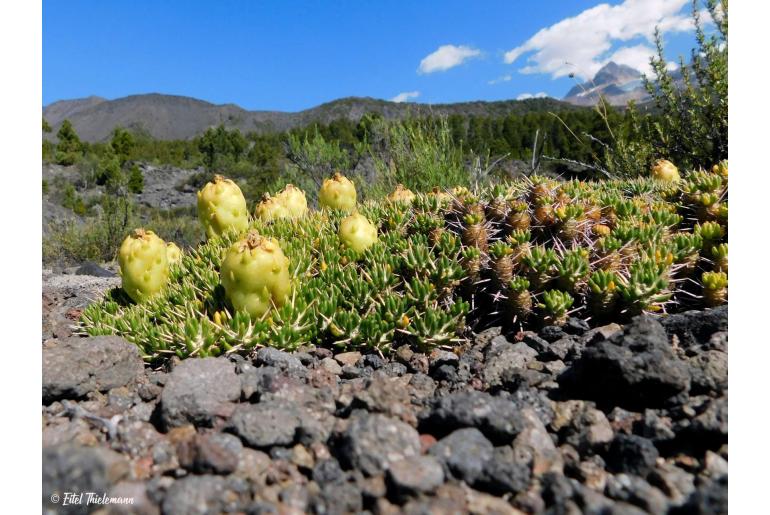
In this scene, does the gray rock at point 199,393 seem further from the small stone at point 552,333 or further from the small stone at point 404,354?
the small stone at point 552,333

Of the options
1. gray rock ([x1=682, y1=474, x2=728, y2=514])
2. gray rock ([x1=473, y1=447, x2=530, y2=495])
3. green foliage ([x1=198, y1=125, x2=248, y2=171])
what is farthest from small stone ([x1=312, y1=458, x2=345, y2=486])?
green foliage ([x1=198, y1=125, x2=248, y2=171])

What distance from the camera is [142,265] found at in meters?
3.24

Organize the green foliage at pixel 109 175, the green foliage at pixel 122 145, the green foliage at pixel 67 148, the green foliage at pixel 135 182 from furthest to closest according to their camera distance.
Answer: the green foliage at pixel 122 145 → the green foliage at pixel 67 148 → the green foliage at pixel 135 182 → the green foliage at pixel 109 175

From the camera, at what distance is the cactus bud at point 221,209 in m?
3.91

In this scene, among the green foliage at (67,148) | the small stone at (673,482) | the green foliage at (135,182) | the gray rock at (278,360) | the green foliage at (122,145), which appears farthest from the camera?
the green foliage at (122,145)

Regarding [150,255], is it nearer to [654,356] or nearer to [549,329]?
[549,329]

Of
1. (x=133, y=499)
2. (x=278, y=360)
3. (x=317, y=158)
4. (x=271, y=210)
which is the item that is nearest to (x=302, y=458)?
(x=133, y=499)

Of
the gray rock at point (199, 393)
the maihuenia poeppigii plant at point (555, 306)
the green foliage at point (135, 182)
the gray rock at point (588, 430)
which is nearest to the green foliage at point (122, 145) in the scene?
the green foliage at point (135, 182)

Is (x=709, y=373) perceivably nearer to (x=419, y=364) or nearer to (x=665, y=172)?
(x=419, y=364)

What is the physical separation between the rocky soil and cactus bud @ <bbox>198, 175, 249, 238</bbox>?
1.49m

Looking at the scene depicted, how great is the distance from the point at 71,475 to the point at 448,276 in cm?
200

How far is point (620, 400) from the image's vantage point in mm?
2049

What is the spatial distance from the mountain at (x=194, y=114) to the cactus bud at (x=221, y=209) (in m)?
117

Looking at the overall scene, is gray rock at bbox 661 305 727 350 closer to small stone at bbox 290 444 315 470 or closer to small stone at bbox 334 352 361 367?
small stone at bbox 334 352 361 367
